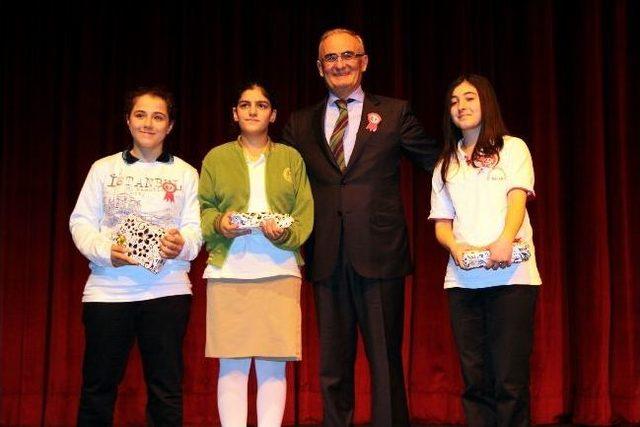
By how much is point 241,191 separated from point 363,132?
0.61 metres

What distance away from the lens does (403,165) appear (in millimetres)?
4637

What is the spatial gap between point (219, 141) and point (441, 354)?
2.03m

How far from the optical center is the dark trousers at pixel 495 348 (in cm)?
270

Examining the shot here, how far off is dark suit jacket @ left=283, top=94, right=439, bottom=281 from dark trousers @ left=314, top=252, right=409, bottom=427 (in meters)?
0.07

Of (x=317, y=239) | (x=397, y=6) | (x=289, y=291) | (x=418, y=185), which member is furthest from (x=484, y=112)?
(x=397, y=6)

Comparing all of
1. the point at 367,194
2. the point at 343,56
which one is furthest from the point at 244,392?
the point at 343,56

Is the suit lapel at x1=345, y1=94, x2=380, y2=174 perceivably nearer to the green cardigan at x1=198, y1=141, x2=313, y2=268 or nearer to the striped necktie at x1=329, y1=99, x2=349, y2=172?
the striped necktie at x1=329, y1=99, x2=349, y2=172

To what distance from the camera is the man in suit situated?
116 inches

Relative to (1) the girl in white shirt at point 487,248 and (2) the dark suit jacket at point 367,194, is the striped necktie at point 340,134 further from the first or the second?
(1) the girl in white shirt at point 487,248

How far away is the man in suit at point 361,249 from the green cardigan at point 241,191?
0.40 feet

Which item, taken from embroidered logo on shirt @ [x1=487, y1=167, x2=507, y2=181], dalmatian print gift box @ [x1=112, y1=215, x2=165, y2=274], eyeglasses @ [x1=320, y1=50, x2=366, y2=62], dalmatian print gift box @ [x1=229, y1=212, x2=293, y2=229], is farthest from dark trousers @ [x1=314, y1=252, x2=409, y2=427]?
eyeglasses @ [x1=320, y1=50, x2=366, y2=62]

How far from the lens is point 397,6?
15.3 ft

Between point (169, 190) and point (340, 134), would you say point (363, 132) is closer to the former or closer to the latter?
point (340, 134)

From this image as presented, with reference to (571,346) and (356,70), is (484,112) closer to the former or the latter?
(356,70)
